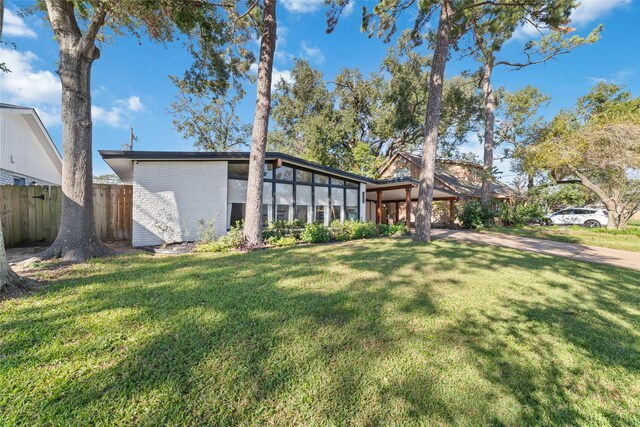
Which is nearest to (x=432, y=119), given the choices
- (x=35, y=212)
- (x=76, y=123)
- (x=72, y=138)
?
(x=76, y=123)

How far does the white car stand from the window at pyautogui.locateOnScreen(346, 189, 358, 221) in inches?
681

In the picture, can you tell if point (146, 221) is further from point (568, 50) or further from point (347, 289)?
point (568, 50)

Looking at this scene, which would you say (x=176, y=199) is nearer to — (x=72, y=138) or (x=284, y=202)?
(x=72, y=138)

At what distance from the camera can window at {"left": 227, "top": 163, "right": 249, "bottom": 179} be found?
28.5ft

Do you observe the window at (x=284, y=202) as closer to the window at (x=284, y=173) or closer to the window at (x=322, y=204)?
the window at (x=284, y=173)

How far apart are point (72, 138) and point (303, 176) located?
6.79m

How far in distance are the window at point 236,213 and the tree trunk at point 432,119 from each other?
638cm

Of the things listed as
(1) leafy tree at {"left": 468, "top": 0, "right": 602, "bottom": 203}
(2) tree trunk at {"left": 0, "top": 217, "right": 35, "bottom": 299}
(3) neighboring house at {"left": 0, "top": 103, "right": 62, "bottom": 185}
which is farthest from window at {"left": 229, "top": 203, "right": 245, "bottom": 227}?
(1) leafy tree at {"left": 468, "top": 0, "right": 602, "bottom": 203}

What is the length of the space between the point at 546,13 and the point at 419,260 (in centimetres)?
1046

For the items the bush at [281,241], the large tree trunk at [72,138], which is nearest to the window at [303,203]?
the bush at [281,241]

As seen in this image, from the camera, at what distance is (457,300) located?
11.6 ft

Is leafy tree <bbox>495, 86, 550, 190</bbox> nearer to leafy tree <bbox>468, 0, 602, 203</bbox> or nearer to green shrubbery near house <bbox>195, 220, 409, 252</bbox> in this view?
leafy tree <bbox>468, 0, 602, 203</bbox>

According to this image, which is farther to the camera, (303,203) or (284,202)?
(303,203)

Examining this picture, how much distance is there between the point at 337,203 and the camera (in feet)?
37.3
